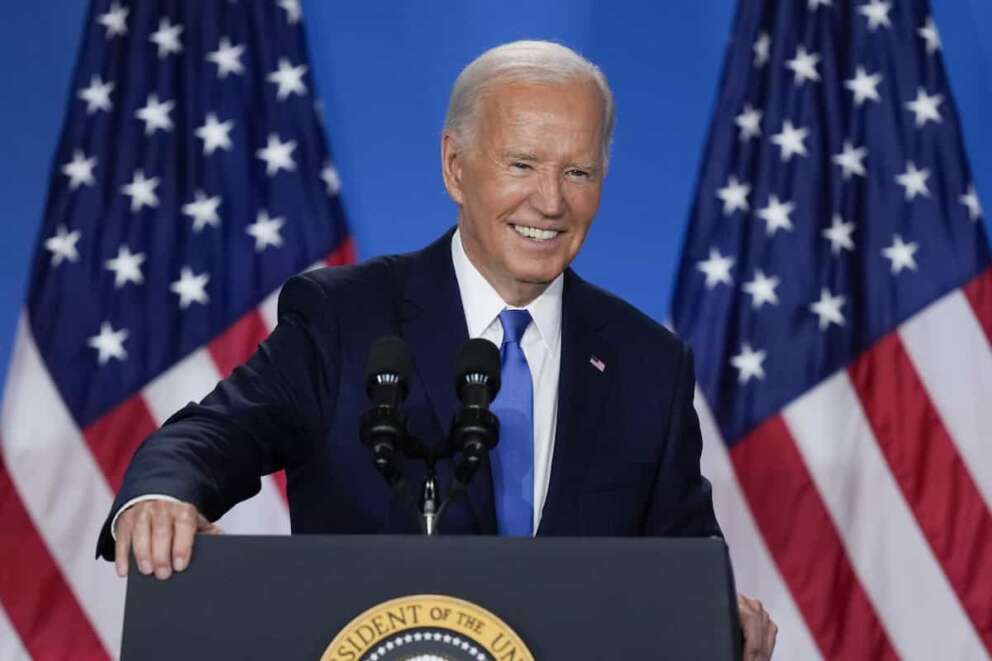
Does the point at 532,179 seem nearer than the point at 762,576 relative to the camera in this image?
Yes

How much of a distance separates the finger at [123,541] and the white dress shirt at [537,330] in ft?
2.49

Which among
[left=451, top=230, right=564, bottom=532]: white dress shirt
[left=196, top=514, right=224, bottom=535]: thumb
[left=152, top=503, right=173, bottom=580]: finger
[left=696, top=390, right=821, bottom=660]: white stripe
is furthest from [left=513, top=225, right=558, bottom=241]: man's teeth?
[left=696, top=390, right=821, bottom=660]: white stripe

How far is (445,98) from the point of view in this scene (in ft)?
15.0

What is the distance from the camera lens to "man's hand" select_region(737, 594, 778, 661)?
2.00m

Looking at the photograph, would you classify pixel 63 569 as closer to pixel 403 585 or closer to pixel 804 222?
pixel 804 222

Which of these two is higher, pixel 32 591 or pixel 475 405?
pixel 32 591

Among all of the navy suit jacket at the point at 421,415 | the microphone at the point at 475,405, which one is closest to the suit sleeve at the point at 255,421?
the navy suit jacket at the point at 421,415

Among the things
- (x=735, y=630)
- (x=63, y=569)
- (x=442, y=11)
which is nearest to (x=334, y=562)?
(x=735, y=630)

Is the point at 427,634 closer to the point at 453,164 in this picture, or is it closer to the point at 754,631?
the point at 754,631

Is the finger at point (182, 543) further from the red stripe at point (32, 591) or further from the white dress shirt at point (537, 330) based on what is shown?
the red stripe at point (32, 591)

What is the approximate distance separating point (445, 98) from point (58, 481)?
62.8 inches

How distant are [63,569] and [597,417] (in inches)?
91.7

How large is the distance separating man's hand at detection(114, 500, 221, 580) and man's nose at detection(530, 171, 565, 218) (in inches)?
34.5

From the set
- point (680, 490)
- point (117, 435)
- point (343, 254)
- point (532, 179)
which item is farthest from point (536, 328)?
point (117, 435)
